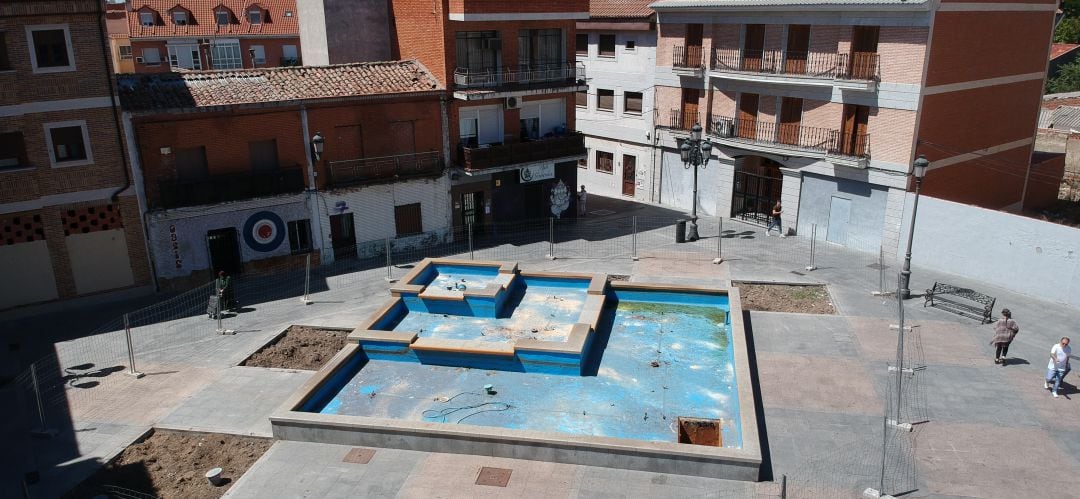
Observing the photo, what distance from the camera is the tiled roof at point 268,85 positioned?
84.0 feet

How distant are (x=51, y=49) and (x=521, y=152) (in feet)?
55.0

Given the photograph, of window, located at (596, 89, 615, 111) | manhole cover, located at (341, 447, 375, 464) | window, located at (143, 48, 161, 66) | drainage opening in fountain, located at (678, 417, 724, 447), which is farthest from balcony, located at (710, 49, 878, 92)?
window, located at (143, 48, 161, 66)

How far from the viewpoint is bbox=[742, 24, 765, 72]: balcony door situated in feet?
105

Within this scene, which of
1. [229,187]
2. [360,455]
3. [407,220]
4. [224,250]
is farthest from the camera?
[407,220]

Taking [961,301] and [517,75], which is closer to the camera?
[961,301]

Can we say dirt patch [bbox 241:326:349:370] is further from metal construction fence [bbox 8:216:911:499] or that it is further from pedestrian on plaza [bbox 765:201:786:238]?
pedestrian on plaza [bbox 765:201:786:238]

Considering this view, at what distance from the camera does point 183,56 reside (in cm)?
6162

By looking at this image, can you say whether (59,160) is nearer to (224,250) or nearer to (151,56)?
(224,250)

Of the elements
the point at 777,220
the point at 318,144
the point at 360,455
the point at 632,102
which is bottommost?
the point at 360,455

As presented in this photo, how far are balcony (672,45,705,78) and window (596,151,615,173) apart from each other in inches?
264

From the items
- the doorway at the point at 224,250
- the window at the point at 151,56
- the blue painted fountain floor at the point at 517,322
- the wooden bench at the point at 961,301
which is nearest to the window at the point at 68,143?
the doorway at the point at 224,250

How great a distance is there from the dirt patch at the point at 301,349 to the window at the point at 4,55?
11603mm

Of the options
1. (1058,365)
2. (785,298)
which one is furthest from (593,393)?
(1058,365)

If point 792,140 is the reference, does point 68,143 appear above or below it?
above
